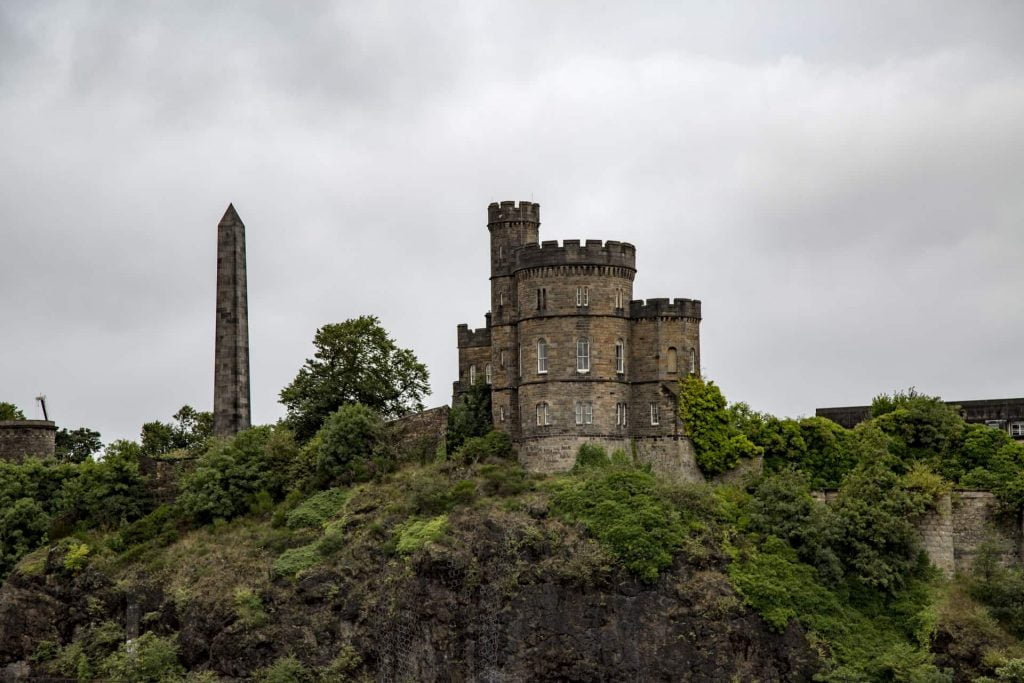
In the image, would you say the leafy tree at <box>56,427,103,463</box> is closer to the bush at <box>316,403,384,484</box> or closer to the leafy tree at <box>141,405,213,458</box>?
the leafy tree at <box>141,405,213,458</box>

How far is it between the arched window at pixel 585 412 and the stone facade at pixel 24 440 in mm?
30029

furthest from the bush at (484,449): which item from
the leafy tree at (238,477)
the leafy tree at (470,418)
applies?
the leafy tree at (238,477)

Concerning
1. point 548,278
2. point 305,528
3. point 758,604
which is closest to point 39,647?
point 305,528

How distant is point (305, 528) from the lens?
66938 millimetres

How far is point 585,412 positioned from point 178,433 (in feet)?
107

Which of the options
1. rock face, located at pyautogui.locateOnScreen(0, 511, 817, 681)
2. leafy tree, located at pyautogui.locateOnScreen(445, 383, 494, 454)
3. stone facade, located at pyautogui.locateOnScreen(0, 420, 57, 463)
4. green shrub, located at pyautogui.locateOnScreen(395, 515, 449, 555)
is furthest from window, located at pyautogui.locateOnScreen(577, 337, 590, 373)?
stone facade, located at pyautogui.locateOnScreen(0, 420, 57, 463)

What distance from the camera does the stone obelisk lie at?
78.6 m

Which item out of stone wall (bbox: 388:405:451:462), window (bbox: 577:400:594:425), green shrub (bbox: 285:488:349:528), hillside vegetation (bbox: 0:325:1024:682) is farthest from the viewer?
stone wall (bbox: 388:405:451:462)

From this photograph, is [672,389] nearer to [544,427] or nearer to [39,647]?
[544,427]

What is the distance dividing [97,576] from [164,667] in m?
7.70

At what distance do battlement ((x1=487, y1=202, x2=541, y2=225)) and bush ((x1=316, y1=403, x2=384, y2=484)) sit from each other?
10681 mm

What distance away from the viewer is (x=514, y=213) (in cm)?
7294

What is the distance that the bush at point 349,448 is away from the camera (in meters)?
69.8

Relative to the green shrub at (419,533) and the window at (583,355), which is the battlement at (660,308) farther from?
the green shrub at (419,533)
